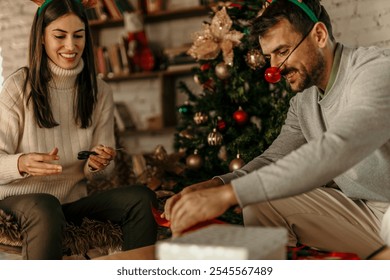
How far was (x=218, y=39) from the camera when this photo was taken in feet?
8.09

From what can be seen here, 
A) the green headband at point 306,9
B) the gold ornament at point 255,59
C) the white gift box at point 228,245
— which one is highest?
the green headband at point 306,9

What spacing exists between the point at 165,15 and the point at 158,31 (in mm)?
182

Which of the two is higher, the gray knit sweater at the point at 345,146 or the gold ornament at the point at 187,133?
the gray knit sweater at the point at 345,146

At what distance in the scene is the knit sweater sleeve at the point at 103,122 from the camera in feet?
7.02

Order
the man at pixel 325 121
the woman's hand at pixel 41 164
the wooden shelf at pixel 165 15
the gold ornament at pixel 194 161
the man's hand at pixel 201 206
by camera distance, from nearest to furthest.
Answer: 1. the man's hand at pixel 201 206
2. the man at pixel 325 121
3. the woman's hand at pixel 41 164
4. the gold ornament at pixel 194 161
5. the wooden shelf at pixel 165 15

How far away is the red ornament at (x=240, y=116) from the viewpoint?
96.7 inches

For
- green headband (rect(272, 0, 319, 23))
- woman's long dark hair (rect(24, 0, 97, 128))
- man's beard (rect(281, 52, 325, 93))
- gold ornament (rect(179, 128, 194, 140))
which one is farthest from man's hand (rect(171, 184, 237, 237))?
gold ornament (rect(179, 128, 194, 140))

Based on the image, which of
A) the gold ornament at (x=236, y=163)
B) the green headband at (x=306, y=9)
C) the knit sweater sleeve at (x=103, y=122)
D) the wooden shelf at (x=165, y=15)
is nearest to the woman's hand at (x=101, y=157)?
the knit sweater sleeve at (x=103, y=122)

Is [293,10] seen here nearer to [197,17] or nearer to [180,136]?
[180,136]

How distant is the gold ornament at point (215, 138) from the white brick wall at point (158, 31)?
0.74 metres

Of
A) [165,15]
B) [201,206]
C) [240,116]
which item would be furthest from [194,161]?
[165,15]

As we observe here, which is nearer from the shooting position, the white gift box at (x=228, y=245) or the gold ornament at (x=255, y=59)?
the white gift box at (x=228, y=245)

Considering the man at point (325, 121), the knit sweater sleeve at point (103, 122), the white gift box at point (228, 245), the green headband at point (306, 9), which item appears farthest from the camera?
the knit sweater sleeve at point (103, 122)

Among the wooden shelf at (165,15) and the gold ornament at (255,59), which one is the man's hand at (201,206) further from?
the wooden shelf at (165,15)
